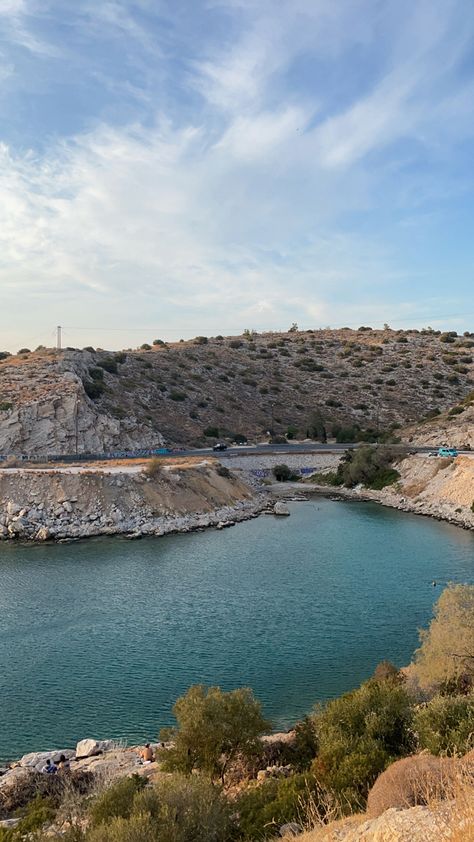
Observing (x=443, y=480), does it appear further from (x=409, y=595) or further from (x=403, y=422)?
(x=403, y=422)

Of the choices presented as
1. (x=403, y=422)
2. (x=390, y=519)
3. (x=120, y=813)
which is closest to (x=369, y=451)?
(x=390, y=519)

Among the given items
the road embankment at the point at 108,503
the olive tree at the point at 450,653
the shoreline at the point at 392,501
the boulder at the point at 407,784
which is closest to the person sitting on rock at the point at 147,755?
the olive tree at the point at 450,653

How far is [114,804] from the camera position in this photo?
10594mm

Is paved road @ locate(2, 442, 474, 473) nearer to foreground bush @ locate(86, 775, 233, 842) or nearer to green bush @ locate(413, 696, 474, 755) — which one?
green bush @ locate(413, 696, 474, 755)

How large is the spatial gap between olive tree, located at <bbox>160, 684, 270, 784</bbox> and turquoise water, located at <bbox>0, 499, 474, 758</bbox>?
13.9 ft

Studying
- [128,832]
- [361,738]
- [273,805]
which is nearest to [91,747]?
[273,805]

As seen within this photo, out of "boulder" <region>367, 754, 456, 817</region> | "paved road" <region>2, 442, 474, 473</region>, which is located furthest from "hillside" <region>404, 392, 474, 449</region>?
"boulder" <region>367, 754, 456, 817</region>

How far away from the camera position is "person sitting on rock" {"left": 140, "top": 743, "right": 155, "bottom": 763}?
15.5m

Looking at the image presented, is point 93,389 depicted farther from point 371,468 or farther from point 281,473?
point 371,468

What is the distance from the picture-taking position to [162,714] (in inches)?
731

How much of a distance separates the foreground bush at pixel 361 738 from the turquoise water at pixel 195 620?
4.72 m

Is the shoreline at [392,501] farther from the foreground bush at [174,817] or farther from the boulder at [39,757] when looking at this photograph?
the foreground bush at [174,817]

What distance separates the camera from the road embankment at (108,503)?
42.8 metres

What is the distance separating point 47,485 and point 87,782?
33.9m
